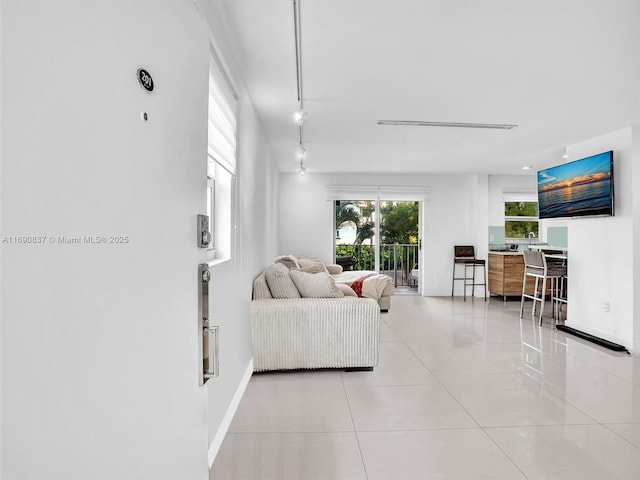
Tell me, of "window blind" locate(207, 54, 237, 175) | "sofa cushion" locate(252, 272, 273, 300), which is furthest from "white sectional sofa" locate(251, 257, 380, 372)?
"window blind" locate(207, 54, 237, 175)

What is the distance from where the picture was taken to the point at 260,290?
3.49 m

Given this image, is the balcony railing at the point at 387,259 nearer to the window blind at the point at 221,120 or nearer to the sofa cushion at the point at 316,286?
the sofa cushion at the point at 316,286

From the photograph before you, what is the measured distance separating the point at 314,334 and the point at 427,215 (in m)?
4.91

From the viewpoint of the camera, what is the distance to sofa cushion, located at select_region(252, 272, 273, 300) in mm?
3472

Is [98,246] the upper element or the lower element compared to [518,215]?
lower

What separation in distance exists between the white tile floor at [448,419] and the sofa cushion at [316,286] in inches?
26.8

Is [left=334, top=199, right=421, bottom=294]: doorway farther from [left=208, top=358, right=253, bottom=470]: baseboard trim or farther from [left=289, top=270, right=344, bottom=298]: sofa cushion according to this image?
[left=208, top=358, right=253, bottom=470]: baseboard trim

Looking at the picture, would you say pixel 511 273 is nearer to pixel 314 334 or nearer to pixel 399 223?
pixel 399 223

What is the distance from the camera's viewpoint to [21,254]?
0.53m

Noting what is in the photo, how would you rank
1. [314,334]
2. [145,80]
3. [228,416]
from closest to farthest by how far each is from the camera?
[145,80] → [228,416] → [314,334]

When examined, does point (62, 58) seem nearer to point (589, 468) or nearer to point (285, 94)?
point (589, 468)

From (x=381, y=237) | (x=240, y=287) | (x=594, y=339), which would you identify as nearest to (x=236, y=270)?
(x=240, y=287)

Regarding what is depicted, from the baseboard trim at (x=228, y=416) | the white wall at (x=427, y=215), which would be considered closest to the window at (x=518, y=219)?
the white wall at (x=427, y=215)

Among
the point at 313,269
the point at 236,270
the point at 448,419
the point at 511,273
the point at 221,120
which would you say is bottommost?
the point at 448,419
